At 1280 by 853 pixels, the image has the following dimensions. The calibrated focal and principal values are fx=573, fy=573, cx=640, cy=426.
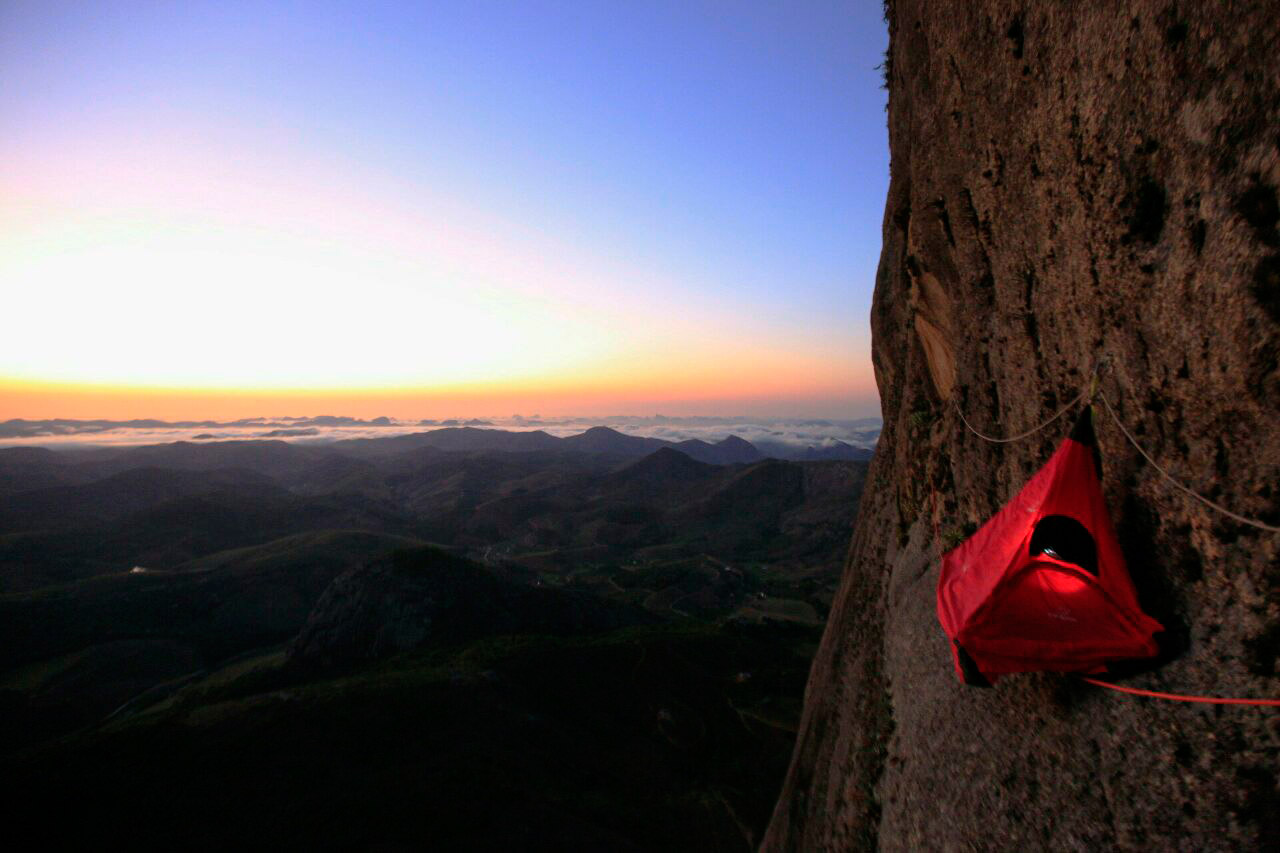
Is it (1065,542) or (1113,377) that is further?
(1113,377)

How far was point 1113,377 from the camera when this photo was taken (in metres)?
6.63

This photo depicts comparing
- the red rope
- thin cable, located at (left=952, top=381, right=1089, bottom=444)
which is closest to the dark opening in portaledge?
the red rope

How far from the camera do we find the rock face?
5055mm

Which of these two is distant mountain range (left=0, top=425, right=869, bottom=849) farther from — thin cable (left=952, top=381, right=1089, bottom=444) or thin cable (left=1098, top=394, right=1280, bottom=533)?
thin cable (left=1098, top=394, right=1280, bottom=533)

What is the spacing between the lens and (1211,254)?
5348mm

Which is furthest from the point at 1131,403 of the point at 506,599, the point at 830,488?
the point at 830,488

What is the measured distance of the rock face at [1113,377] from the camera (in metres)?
5.05

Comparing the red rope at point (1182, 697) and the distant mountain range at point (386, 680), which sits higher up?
the red rope at point (1182, 697)

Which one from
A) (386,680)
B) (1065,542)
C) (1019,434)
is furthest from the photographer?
(386,680)

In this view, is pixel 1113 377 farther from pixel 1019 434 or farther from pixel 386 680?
pixel 386 680

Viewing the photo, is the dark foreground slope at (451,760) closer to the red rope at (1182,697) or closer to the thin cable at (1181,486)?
the red rope at (1182,697)

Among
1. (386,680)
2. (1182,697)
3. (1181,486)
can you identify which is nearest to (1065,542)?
(1181,486)

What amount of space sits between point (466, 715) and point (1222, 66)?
4691cm

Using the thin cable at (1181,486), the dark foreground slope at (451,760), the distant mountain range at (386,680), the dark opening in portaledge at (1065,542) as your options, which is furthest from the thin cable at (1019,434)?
the distant mountain range at (386,680)
